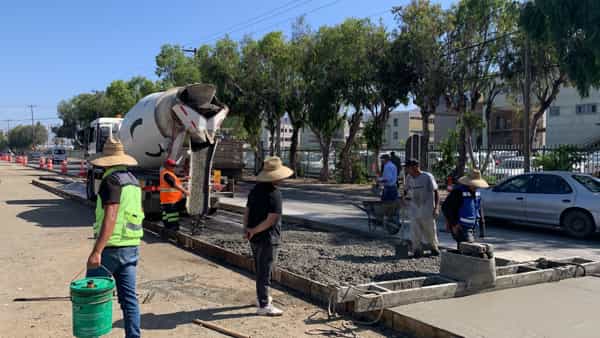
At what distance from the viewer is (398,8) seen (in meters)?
24.5

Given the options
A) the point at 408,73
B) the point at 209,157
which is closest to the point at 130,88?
the point at 408,73

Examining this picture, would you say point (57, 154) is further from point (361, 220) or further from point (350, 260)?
point (350, 260)

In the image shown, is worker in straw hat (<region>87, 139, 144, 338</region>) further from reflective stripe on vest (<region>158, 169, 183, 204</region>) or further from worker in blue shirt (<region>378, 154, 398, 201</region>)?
worker in blue shirt (<region>378, 154, 398, 201</region>)

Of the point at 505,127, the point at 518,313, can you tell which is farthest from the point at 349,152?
the point at 505,127

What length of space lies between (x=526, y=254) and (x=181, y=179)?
730 centimetres

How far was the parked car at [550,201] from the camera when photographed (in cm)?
1160

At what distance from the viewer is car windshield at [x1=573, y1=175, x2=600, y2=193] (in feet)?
38.8

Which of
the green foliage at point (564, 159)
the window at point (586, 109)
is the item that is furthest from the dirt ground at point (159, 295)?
the window at point (586, 109)

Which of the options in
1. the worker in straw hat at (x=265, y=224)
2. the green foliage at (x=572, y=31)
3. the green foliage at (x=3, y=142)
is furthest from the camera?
the green foliage at (x=3, y=142)

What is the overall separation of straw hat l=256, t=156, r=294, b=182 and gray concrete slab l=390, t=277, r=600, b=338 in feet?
6.11

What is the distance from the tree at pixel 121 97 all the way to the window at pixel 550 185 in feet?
147

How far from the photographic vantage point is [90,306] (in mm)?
4336

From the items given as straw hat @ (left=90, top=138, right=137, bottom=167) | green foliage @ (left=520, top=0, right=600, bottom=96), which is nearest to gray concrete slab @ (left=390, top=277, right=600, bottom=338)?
straw hat @ (left=90, top=138, right=137, bottom=167)

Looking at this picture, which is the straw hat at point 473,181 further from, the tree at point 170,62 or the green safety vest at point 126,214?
the tree at point 170,62
